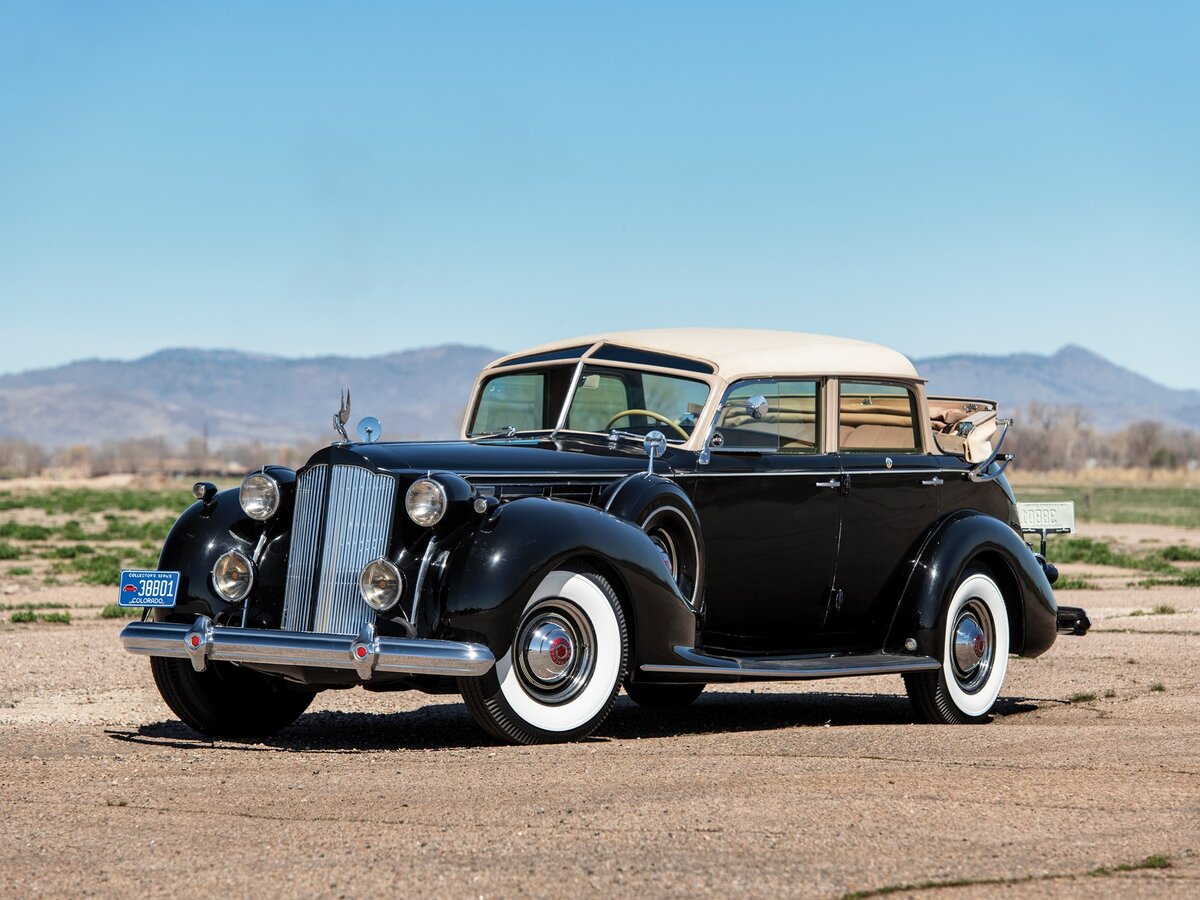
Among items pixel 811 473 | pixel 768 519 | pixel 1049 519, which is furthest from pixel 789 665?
pixel 1049 519

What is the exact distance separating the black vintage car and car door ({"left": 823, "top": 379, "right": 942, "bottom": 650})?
0.05ft

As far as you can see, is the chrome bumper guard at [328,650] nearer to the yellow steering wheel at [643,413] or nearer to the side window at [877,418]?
the yellow steering wheel at [643,413]

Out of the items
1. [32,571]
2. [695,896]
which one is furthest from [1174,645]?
[32,571]

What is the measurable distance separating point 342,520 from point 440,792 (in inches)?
73.3

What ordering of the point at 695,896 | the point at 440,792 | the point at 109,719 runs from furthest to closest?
1. the point at 109,719
2. the point at 440,792
3. the point at 695,896

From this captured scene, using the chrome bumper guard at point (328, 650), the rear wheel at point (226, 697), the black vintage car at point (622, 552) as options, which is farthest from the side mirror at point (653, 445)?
the rear wheel at point (226, 697)

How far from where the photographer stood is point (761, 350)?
9008 mm

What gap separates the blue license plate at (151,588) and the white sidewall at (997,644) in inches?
171

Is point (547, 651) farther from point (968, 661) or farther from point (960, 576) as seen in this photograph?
point (968, 661)

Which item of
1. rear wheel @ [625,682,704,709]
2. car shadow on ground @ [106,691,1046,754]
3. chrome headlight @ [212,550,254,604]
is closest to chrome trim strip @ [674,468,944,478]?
car shadow on ground @ [106,691,1046,754]

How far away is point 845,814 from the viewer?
5602mm

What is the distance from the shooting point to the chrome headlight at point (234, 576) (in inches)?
307

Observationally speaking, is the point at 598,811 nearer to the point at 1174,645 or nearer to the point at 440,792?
the point at 440,792

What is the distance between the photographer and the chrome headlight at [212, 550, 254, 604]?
7.80m
